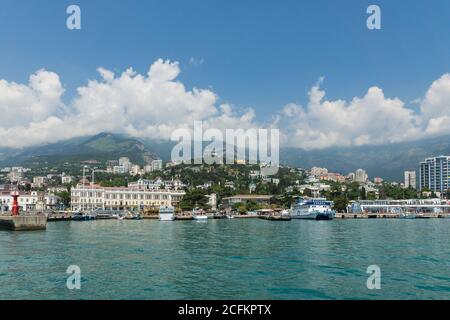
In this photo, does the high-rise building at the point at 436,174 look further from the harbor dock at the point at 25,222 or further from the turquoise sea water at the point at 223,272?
the turquoise sea water at the point at 223,272

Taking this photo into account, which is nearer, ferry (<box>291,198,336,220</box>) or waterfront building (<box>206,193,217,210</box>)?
ferry (<box>291,198,336,220</box>)

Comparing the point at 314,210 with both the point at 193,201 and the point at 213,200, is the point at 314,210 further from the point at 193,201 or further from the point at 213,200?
the point at 213,200

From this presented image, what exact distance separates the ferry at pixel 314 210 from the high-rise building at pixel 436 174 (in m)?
93.3

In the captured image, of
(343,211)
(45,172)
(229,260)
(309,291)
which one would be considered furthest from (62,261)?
(45,172)

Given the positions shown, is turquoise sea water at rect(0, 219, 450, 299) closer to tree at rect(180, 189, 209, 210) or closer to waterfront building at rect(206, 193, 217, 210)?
tree at rect(180, 189, 209, 210)

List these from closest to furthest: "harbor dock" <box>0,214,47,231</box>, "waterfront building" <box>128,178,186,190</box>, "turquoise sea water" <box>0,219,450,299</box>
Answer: "turquoise sea water" <box>0,219,450,299</box> < "harbor dock" <box>0,214,47,231</box> < "waterfront building" <box>128,178,186,190</box>

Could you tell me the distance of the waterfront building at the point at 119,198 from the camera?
91.6 meters

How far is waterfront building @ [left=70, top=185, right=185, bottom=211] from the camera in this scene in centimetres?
9162

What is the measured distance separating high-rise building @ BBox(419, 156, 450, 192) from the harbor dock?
140448 mm

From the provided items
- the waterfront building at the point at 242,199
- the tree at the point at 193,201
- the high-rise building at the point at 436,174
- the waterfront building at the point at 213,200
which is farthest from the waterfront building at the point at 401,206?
the high-rise building at the point at 436,174

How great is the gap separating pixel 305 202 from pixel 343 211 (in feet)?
76.1

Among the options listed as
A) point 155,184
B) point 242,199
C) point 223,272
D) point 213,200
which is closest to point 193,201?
point 213,200

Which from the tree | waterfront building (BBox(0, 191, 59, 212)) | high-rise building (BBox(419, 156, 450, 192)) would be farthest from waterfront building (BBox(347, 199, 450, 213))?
waterfront building (BBox(0, 191, 59, 212))

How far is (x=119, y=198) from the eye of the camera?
9475cm
